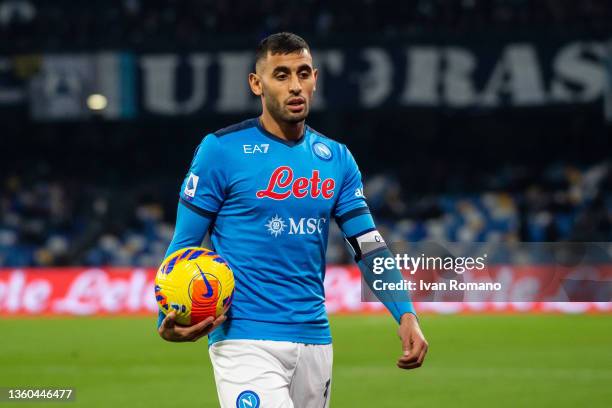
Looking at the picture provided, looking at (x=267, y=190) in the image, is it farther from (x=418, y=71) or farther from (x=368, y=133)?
(x=368, y=133)

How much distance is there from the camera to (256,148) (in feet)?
14.0

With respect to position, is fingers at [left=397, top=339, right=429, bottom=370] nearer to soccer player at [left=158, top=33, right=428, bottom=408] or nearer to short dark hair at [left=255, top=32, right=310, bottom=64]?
soccer player at [left=158, top=33, right=428, bottom=408]

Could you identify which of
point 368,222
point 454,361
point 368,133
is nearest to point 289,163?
point 368,222

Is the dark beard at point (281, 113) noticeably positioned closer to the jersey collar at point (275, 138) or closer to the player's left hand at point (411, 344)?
the jersey collar at point (275, 138)

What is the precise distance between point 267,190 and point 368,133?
1972 cm

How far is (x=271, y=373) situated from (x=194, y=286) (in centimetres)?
44

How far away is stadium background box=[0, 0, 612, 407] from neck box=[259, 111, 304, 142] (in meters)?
10.4

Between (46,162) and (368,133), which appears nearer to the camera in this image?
(368,133)

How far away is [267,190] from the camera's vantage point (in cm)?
422

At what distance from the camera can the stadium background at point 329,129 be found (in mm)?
18141

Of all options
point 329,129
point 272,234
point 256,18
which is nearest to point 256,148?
point 272,234

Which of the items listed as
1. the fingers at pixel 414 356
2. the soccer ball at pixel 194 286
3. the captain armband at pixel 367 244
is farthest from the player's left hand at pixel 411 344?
the soccer ball at pixel 194 286

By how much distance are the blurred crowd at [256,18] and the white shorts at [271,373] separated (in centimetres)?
1680

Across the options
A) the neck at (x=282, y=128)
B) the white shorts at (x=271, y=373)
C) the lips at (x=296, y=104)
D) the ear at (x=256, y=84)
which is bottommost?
the white shorts at (x=271, y=373)
